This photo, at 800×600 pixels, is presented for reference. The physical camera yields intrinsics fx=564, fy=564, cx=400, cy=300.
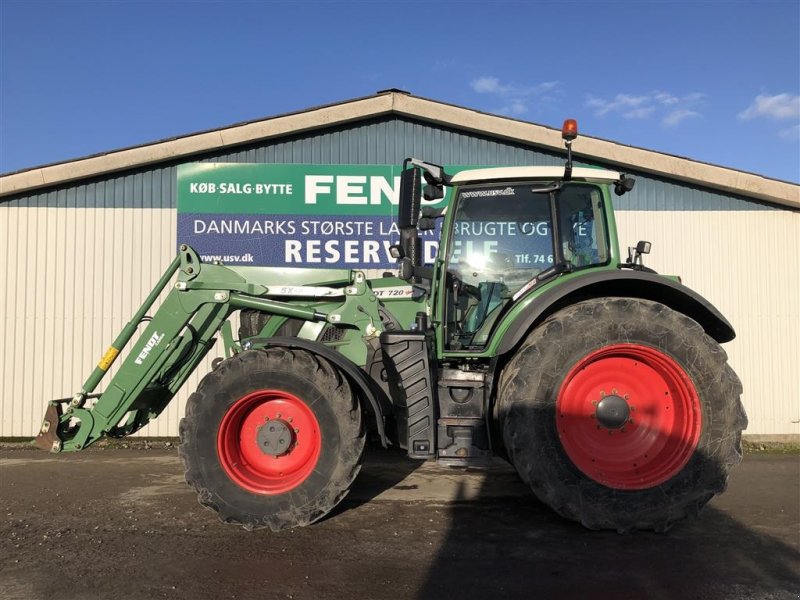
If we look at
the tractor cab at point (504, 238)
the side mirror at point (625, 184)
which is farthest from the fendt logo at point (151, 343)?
the side mirror at point (625, 184)

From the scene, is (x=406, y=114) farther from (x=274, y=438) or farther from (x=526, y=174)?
(x=274, y=438)

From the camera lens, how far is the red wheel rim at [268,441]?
3893 mm

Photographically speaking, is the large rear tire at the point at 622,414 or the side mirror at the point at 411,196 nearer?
the large rear tire at the point at 622,414

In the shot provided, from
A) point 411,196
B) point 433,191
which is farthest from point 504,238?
point 411,196

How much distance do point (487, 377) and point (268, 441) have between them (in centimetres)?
160

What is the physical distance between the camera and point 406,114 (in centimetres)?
746

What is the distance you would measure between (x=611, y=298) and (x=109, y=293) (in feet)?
20.4

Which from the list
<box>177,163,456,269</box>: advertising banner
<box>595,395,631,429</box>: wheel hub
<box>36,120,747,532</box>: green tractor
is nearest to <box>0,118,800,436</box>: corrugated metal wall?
<box>177,163,456,269</box>: advertising banner

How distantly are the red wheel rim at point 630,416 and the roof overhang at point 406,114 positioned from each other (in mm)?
4225

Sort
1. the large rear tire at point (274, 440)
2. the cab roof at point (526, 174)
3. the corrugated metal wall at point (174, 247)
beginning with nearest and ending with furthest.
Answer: the large rear tire at point (274, 440) < the cab roof at point (526, 174) < the corrugated metal wall at point (174, 247)

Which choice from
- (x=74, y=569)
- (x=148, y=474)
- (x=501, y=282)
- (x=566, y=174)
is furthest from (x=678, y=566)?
(x=148, y=474)

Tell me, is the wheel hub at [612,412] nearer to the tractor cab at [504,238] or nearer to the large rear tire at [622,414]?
the large rear tire at [622,414]

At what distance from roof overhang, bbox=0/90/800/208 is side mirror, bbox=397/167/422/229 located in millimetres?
3734

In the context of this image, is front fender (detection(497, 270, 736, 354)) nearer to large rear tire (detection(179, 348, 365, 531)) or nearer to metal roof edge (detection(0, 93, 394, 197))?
large rear tire (detection(179, 348, 365, 531))
